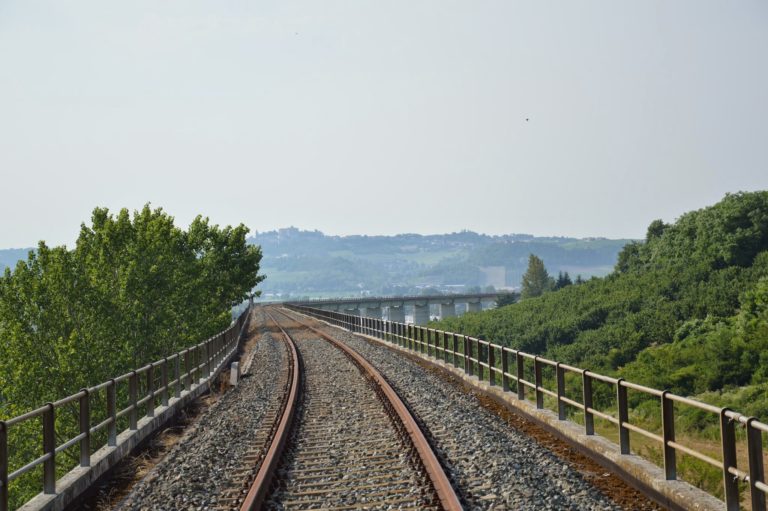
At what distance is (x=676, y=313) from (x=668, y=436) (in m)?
60.4

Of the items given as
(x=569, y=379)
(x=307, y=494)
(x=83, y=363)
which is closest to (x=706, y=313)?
(x=569, y=379)

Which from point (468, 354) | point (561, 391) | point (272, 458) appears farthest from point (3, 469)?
point (468, 354)

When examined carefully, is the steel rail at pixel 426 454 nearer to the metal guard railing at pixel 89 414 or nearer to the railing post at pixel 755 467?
the railing post at pixel 755 467

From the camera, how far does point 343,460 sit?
11805mm

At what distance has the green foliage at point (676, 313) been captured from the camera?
1547 inches

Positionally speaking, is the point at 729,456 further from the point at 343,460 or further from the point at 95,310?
the point at 95,310

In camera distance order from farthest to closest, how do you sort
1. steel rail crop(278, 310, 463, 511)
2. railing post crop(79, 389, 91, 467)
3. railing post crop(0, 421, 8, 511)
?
railing post crop(79, 389, 91, 467) < steel rail crop(278, 310, 463, 511) < railing post crop(0, 421, 8, 511)

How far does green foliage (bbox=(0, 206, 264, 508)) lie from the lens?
51.9 m

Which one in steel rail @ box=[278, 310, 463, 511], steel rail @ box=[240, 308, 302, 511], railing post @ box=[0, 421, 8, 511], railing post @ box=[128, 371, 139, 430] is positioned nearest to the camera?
railing post @ box=[0, 421, 8, 511]

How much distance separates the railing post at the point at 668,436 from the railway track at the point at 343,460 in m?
2.53

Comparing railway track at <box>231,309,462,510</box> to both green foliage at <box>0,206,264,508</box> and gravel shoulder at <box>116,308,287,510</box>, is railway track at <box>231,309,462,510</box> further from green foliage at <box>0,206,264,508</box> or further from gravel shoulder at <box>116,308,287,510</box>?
green foliage at <box>0,206,264,508</box>

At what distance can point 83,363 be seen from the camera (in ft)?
174

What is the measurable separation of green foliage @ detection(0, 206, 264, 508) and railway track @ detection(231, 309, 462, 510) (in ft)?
117

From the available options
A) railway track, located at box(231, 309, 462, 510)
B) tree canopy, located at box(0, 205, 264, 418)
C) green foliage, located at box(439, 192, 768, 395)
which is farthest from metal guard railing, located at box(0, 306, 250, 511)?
tree canopy, located at box(0, 205, 264, 418)
